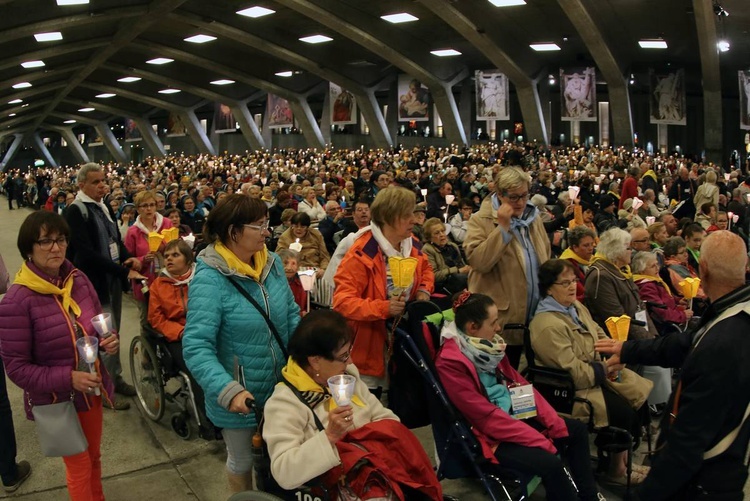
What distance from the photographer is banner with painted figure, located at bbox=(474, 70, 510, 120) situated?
3228 cm

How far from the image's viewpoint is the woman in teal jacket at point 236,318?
10.4 feet

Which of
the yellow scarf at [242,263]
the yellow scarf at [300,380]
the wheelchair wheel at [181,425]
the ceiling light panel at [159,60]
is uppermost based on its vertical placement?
the ceiling light panel at [159,60]

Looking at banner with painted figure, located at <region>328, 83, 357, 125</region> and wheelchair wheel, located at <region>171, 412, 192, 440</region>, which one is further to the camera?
banner with painted figure, located at <region>328, 83, 357, 125</region>

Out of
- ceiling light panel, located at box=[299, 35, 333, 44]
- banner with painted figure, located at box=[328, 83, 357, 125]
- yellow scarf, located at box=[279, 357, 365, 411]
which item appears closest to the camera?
yellow scarf, located at box=[279, 357, 365, 411]

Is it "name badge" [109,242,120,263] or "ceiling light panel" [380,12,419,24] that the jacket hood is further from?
"ceiling light panel" [380,12,419,24]

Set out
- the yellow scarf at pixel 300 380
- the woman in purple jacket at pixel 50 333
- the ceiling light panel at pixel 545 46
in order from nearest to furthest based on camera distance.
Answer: the yellow scarf at pixel 300 380
the woman in purple jacket at pixel 50 333
the ceiling light panel at pixel 545 46

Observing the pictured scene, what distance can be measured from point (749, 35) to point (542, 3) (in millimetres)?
7227

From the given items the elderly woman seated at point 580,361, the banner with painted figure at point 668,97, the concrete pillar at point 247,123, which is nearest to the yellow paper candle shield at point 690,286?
the elderly woman seated at point 580,361

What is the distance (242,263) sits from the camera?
3.25 metres

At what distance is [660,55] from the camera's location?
101 ft

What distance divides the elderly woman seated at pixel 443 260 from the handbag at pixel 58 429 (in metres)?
4.40

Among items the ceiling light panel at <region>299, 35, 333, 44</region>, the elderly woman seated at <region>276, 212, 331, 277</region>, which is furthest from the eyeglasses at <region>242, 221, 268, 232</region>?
the ceiling light panel at <region>299, 35, 333, 44</region>

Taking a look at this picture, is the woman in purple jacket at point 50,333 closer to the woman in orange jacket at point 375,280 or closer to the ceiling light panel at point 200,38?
the woman in orange jacket at point 375,280

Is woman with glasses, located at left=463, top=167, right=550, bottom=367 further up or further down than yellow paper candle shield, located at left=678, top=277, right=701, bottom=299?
further up
